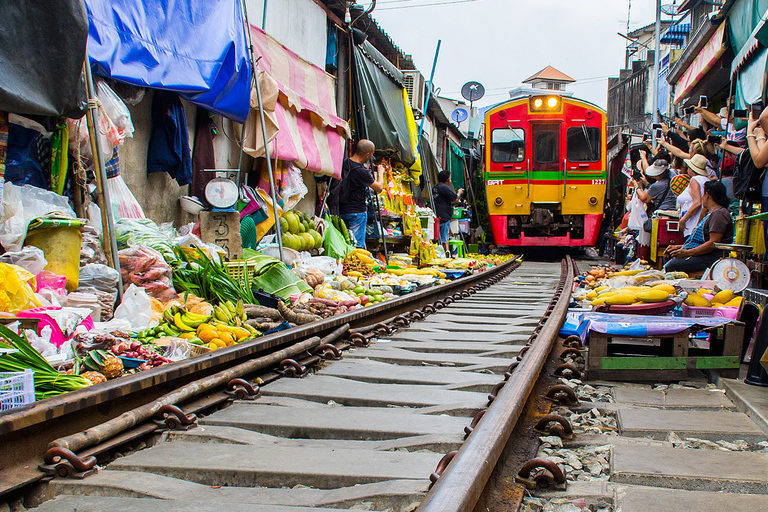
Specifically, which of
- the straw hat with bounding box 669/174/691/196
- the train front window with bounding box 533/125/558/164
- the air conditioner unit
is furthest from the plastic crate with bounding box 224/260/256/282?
the air conditioner unit

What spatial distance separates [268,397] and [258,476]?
114 centimetres

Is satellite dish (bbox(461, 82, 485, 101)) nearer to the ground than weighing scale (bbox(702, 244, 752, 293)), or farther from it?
farther from it

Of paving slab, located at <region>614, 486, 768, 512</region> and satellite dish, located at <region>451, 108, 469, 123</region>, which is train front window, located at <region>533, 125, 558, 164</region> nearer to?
satellite dish, located at <region>451, 108, 469, 123</region>

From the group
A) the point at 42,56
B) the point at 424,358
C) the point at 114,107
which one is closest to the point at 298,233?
the point at 114,107

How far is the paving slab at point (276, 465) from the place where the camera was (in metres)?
2.20

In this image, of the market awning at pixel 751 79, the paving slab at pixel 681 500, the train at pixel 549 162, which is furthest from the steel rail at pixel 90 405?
the train at pixel 549 162

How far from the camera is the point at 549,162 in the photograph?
14.7 m

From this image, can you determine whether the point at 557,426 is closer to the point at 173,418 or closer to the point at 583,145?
the point at 173,418

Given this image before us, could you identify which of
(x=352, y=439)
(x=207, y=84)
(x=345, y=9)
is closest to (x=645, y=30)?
(x=345, y=9)

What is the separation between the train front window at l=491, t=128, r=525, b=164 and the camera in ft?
48.1

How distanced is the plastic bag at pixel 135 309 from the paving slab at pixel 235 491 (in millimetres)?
2105

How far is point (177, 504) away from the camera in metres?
1.99

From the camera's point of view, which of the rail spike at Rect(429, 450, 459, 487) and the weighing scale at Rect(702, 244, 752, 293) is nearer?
the rail spike at Rect(429, 450, 459, 487)

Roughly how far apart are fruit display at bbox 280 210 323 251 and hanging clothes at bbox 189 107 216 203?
4.35 feet
